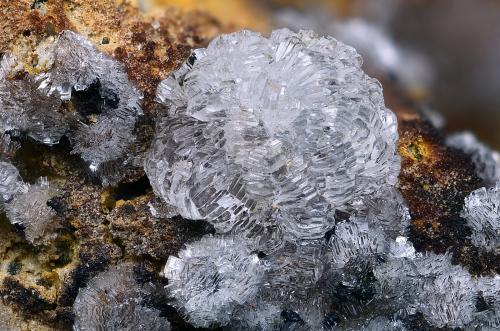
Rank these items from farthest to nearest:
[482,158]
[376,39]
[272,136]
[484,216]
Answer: [376,39] → [482,158] → [484,216] → [272,136]

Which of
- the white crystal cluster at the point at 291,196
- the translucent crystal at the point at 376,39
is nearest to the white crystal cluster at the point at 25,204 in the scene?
the white crystal cluster at the point at 291,196

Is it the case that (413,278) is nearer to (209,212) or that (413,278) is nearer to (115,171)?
(209,212)

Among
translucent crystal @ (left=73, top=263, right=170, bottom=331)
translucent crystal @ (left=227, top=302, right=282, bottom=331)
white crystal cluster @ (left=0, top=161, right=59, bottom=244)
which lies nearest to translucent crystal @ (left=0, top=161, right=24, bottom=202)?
white crystal cluster @ (left=0, top=161, right=59, bottom=244)

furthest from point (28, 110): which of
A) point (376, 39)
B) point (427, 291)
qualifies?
point (376, 39)

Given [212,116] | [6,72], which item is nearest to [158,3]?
[6,72]

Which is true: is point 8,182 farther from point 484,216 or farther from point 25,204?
point 484,216

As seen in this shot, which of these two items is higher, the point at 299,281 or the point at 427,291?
the point at 427,291
